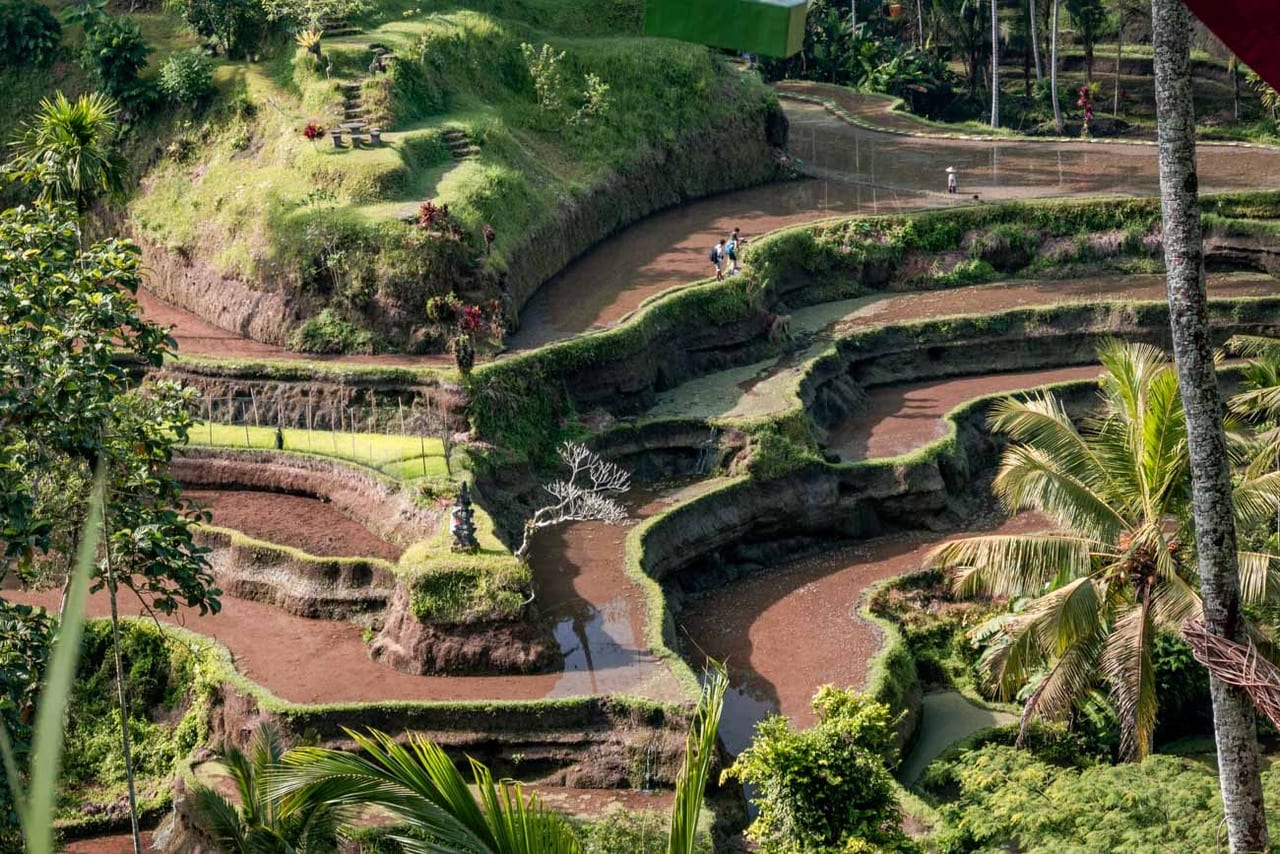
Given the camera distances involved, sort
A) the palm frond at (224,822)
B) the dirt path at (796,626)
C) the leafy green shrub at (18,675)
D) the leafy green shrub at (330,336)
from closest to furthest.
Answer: the leafy green shrub at (18,675) → the palm frond at (224,822) → the dirt path at (796,626) → the leafy green shrub at (330,336)

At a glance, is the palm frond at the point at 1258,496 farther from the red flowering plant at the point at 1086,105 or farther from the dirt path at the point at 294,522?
the red flowering plant at the point at 1086,105

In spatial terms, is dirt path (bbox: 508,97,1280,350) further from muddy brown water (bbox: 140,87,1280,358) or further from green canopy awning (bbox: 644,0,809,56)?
green canopy awning (bbox: 644,0,809,56)

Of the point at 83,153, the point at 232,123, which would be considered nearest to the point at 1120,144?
the point at 232,123

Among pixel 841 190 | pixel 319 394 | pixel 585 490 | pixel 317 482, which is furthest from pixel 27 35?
pixel 585 490

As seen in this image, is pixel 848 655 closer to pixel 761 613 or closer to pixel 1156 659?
pixel 761 613

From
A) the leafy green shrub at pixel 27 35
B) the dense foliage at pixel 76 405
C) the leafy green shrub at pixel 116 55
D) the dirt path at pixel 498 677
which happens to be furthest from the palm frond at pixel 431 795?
the leafy green shrub at pixel 27 35
